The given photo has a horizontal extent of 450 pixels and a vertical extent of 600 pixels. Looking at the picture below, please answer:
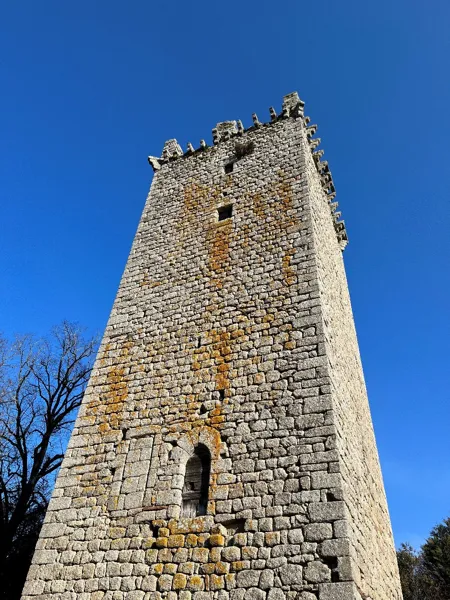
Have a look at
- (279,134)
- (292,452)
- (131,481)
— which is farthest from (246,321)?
(279,134)

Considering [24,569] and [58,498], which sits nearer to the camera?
[58,498]

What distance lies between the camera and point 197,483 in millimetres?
5410

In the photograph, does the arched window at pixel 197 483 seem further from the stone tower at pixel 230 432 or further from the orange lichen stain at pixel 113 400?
the orange lichen stain at pixel 113 400

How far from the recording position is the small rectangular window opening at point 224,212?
8626 millimetres

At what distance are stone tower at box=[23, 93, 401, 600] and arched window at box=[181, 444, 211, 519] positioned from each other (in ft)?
0.06

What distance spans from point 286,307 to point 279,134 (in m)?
4.77

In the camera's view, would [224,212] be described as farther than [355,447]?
Yes

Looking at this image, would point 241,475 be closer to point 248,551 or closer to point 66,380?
point 248,551

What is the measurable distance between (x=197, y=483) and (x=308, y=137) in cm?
780

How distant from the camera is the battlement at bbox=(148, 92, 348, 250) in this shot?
32.0ft

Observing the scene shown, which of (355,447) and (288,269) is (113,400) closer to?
(288,269)

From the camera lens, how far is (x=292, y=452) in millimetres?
5008

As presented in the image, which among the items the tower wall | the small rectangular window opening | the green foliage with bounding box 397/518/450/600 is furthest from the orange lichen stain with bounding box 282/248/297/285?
the green foliage with bounding box 397/518/450/600

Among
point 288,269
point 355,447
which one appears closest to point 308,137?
point 288,269
